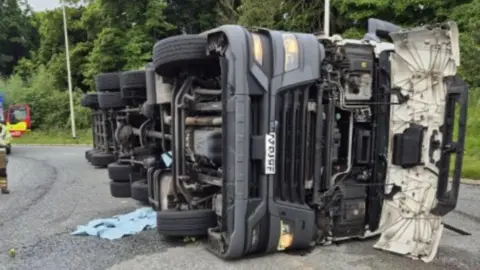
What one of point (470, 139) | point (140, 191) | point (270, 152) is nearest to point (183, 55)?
point (270, 152)

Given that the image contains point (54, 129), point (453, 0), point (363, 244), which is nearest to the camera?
point (363, 244)

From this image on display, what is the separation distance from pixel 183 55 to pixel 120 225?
88.0 inches

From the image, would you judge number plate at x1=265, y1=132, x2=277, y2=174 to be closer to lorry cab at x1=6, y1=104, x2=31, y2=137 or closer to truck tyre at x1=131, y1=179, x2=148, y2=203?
truck tyre at x1=131, y1=179, x2=148, y2=203

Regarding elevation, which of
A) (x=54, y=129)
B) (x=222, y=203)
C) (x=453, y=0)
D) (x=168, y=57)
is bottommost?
(x=54, y=129)

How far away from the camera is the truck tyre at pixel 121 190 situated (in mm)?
6914

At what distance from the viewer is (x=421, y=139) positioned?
420 cm

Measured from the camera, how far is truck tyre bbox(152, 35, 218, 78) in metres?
4.32

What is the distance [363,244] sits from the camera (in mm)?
4543

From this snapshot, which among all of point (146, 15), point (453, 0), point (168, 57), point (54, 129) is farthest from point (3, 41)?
point (168, 57)

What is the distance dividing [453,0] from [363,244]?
58.4 feet

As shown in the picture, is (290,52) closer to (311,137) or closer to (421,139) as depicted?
(311,137)

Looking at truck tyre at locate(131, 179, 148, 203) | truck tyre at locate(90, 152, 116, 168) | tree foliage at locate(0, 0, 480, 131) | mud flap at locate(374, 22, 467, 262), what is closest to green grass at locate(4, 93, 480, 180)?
tree foliage at locate(0, 0, 480, 131)

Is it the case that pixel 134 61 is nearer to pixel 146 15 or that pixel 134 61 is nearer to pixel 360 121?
pixel 146 15

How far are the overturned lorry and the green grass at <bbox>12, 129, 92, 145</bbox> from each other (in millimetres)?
19314
